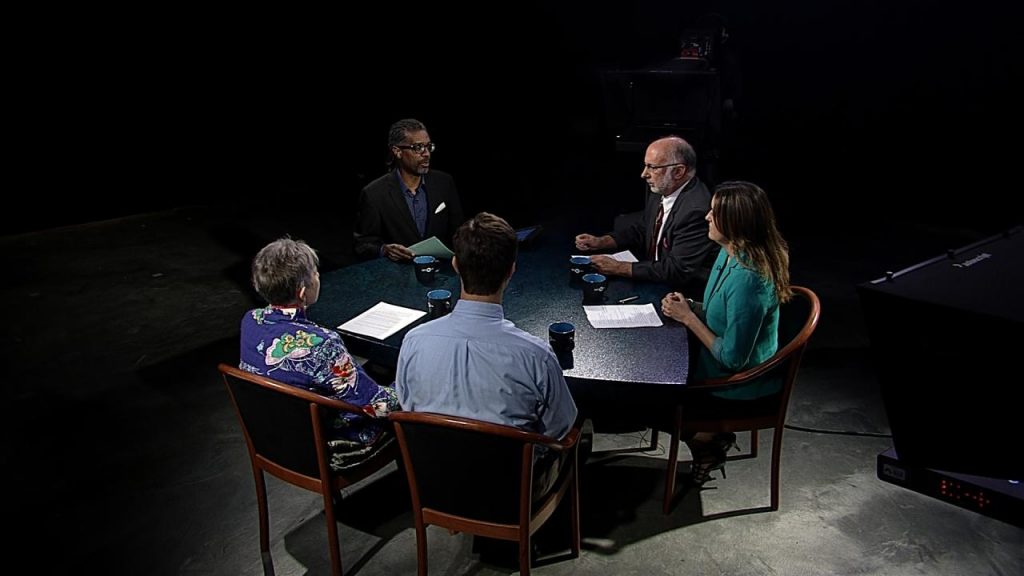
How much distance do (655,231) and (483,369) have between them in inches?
67.4

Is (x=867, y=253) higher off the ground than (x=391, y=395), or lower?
lower

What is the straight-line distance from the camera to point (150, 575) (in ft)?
8.31

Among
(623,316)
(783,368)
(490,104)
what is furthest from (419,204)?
(490,104)

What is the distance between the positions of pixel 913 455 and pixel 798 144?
6.84 m

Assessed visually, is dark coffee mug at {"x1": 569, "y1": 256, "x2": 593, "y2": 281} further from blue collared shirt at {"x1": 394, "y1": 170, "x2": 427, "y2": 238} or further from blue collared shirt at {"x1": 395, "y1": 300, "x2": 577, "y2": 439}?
blue collared shirt at {"x1": 394, "y1": 170, "x2": 427, "y2": 238}

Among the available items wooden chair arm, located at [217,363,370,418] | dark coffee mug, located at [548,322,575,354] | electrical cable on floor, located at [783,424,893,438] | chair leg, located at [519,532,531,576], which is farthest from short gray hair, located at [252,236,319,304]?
electrical cable on floor, located at [783,424,893,438]

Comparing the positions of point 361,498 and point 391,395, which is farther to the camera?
point 361,498

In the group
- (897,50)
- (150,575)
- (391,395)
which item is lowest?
(150,575)

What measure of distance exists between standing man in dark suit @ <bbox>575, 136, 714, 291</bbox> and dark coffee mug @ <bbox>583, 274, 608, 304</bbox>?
0.82ft

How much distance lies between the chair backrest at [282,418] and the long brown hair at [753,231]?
1.43m

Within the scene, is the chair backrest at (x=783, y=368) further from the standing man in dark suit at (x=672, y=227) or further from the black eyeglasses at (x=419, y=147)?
the black eyeglasses at (x=419, y=147)

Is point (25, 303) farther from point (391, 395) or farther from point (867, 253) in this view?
point (867, 253)

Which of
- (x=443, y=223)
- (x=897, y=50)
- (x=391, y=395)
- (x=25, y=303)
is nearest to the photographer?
(x=391, y=395)

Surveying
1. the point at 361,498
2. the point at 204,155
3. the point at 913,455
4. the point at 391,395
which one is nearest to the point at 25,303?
the point at 204,155
